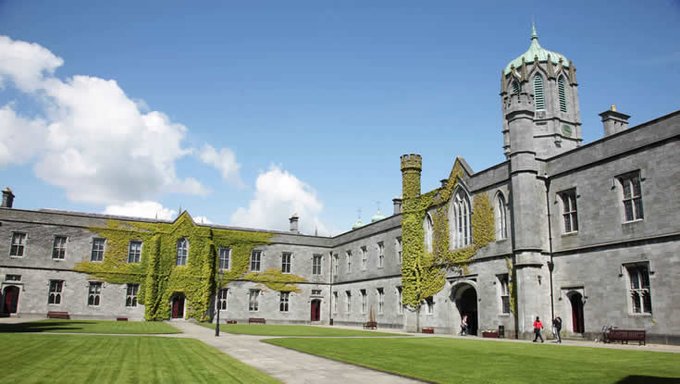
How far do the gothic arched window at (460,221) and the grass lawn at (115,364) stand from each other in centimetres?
2045

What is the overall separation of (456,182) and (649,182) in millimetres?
13084

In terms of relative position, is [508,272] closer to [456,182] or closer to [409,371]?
[456,182]

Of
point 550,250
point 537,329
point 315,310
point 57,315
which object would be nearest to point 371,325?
point 315,310

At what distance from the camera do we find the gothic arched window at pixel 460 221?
109 feet

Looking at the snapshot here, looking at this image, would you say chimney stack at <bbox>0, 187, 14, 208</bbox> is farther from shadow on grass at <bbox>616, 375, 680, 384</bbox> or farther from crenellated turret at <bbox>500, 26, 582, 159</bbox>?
shadow on grass at <bbox>616, 375, 680, 384</bbox>

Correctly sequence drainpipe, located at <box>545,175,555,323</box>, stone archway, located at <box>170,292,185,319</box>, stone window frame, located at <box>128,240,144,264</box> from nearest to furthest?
drainpipe, located at <box>545,175,555,323</box> → stone window frame, located at <box>128,240,144,264</box> → stone archway, located at <box>170,292,185,319</box>

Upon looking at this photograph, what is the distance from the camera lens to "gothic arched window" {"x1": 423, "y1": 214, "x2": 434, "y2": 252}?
3703cm

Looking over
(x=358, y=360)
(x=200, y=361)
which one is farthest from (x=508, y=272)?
(x=200, y=361)

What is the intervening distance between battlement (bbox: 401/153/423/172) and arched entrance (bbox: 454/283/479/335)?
10.5 meters

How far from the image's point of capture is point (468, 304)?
3406 centimetres

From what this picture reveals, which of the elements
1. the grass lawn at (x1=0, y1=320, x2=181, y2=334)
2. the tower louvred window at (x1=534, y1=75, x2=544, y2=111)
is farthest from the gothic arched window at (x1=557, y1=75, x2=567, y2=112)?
the grass lawn at (x1=0, y1=320, x2=181, y2=334)

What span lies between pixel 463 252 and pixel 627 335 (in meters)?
11.6

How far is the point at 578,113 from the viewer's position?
133 ft

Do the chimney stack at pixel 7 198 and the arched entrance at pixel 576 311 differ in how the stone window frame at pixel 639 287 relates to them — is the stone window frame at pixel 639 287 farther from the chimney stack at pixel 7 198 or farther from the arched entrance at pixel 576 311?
the chimney stack at pixel 7 198
